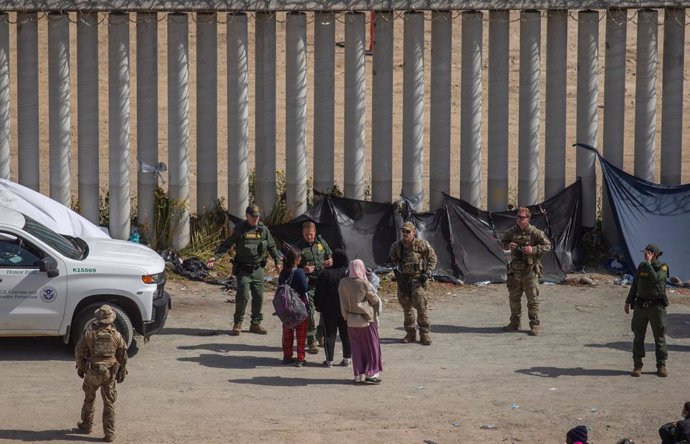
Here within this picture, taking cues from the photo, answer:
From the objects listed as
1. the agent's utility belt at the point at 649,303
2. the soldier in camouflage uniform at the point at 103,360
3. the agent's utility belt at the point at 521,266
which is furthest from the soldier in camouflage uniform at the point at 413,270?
the soldier in camouflage uniform at the point at 103,360

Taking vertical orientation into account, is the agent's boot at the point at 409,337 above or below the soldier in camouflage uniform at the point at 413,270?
below

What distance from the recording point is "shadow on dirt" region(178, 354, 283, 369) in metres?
13.9

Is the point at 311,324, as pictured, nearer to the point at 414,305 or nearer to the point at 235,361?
the point at 235,361

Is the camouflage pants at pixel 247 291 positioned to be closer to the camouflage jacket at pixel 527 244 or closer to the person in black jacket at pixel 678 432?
the camouflage jacket at pixel 527 244

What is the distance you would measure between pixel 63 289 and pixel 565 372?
575cm

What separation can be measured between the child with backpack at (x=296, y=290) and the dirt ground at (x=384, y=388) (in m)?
0.19

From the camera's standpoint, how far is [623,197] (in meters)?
19.2

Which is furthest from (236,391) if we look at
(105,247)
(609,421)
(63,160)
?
(63,160)

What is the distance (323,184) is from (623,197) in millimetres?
4783

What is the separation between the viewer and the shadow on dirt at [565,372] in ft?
45.0

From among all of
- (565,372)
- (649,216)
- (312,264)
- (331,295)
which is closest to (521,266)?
(565,372)

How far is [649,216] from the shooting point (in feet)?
62.8

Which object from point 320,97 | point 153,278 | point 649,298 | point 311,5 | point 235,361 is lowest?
point 235,361

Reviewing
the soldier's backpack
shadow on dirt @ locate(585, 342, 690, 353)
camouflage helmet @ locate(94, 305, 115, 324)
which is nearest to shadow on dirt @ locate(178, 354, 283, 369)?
the soldier's backpack
